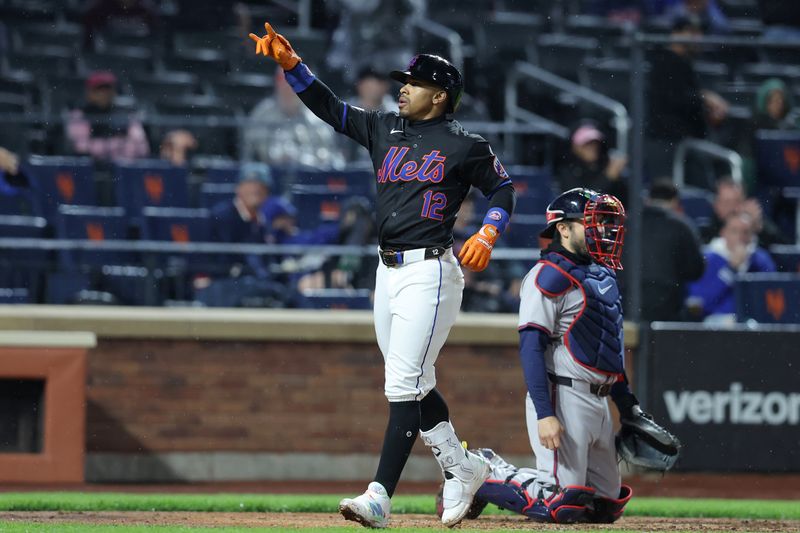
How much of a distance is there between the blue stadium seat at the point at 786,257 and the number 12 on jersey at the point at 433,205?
4.33 m

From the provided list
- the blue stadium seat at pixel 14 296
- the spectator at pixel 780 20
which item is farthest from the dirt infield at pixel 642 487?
the spectator at pixel 780 20

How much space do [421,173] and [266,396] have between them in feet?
11.8

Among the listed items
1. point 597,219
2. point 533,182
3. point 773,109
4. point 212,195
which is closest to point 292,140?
point 212,195

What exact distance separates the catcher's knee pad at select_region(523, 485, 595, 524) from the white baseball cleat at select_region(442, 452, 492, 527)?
0.38 metres

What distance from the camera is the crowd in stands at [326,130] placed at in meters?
8.75

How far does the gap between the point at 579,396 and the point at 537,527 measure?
578 millimetres

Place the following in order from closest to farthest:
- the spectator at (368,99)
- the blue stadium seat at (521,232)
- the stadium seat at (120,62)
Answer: the blue stadium seat at (521,232), the spectator at (368,99), the stadium seat at (120,62)

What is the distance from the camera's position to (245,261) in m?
8.76

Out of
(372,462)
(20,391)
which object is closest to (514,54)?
(372,462)

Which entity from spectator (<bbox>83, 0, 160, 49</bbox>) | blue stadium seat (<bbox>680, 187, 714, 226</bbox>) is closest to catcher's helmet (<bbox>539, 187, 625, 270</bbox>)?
blue stadium seat (<bbox>680, 187, 714, 226</bbox>)

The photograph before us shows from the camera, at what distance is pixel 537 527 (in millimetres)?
5465

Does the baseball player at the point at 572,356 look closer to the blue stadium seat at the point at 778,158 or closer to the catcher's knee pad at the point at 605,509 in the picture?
the catcher's knee pad at the point at 605,509

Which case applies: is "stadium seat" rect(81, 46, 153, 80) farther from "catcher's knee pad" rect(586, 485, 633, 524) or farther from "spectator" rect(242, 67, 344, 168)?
"catcher's knee pad" rect(586, 485, 633, 524)

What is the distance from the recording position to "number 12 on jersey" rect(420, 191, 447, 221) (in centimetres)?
519
